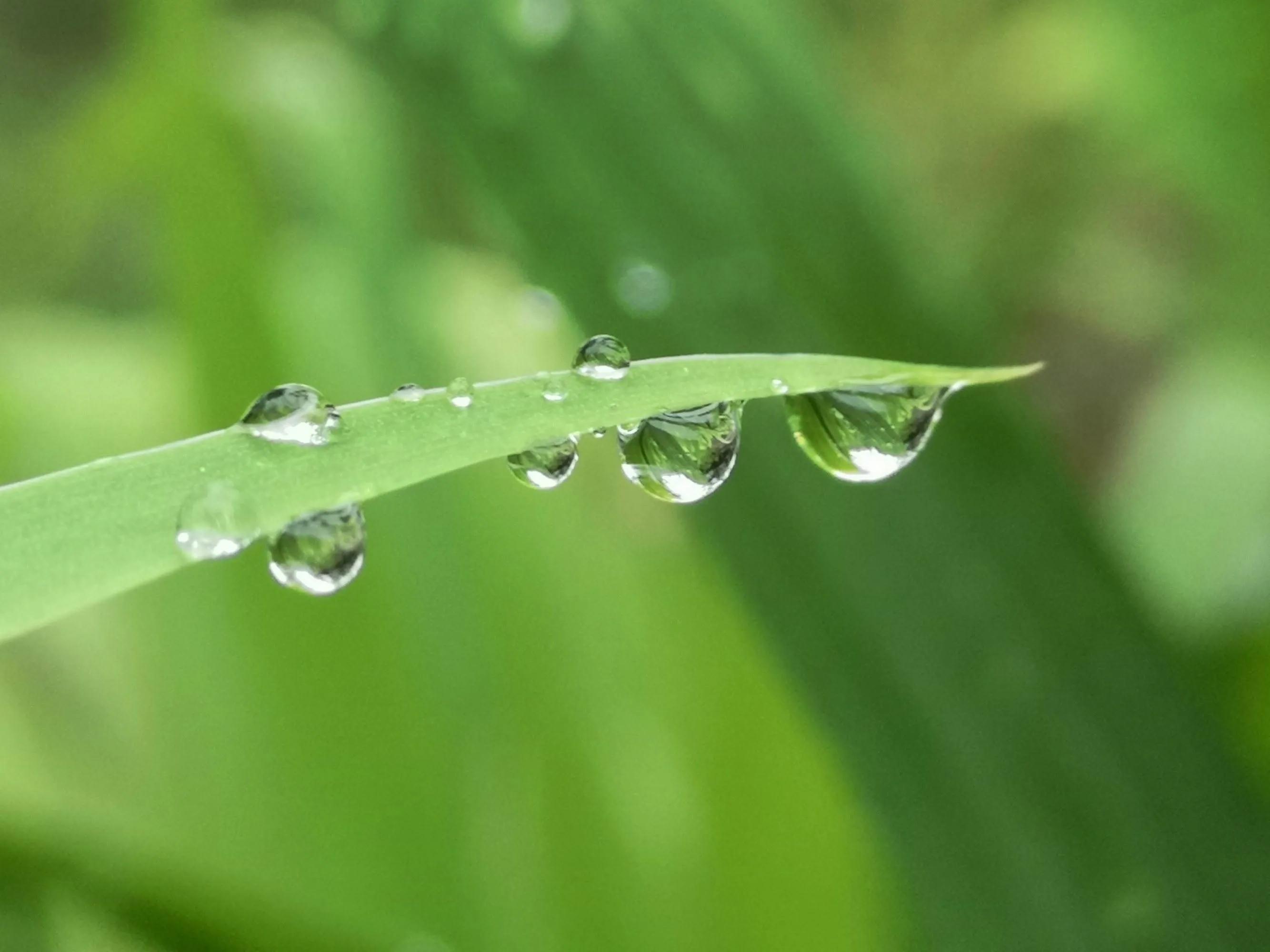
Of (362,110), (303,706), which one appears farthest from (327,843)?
(362,110)

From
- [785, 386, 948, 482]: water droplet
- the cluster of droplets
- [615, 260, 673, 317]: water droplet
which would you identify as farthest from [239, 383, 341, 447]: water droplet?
[615, 260, 673, 317]: water droplet

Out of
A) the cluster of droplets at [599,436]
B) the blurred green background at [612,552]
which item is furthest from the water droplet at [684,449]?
the blurred green background at [612,552]

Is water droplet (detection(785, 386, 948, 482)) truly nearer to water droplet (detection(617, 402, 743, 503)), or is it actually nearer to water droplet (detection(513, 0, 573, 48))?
water droplet (detection(617, 402, 743, 503))

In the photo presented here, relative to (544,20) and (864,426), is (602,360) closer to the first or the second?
(864,426)

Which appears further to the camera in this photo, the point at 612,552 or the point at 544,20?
the point at 612,552

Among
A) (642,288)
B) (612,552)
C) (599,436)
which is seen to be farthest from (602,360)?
(612,552)

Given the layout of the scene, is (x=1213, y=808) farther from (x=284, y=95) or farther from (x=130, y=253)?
(x=130, y=253)
